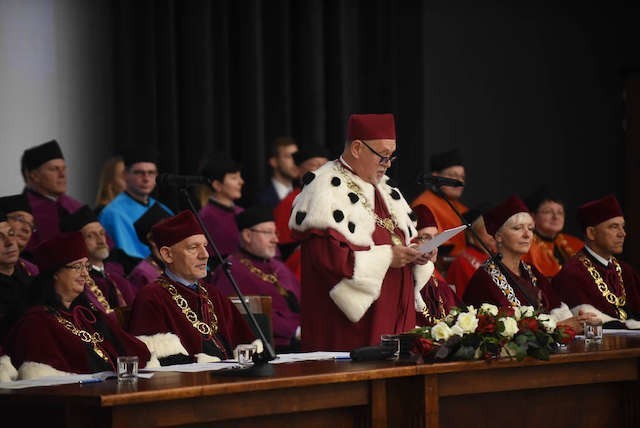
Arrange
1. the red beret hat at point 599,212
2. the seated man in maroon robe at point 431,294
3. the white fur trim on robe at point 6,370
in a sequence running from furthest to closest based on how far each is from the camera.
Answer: the red beret hat at point 599,212 → the seated man in maroon robe at point 431,294 → the white fur trim on robe at point 6,370

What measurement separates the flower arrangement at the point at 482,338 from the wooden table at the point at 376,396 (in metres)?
0.06

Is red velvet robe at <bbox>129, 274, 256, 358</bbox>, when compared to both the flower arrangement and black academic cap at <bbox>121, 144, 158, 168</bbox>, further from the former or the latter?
black academic cap at <bbox>121, 144, 158, 168</bbox>

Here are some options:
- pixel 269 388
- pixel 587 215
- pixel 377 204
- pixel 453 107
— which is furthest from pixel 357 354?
pixel 453 107

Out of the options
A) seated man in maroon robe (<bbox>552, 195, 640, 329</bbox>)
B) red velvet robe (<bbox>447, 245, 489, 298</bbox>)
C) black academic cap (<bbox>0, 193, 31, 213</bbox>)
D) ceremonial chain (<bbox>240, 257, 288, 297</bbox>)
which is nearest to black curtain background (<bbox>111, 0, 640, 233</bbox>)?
ceremonial chain (<bbox>240, 257, 288, 297</bbox>)

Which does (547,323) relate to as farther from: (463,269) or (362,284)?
(463,269)

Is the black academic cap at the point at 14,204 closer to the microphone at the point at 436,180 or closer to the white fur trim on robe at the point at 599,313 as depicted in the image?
the microphone at the point at 436,180

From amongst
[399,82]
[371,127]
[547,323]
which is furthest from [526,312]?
[399,82]

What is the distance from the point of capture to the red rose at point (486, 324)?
4.94 m

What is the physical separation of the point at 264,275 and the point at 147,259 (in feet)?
2.94

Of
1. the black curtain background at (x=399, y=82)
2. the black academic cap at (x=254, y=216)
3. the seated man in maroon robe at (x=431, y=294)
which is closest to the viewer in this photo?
the seated man in maroon robe at (x=431, y=294)

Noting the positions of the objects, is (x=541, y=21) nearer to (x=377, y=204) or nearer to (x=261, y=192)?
(x=261, y=192)

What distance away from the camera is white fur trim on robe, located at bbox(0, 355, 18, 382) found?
4914 mm

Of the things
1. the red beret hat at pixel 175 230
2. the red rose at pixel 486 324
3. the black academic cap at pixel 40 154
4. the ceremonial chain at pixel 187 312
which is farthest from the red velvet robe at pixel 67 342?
the black academic cap at pixel 40 154

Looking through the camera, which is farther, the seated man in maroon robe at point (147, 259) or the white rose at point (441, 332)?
the seated man in maroon robe at point (147, 259)
